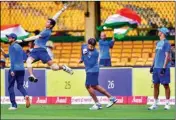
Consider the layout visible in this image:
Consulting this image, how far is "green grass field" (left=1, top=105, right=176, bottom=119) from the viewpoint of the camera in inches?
671

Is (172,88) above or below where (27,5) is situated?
below

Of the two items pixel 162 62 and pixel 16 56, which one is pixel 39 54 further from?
pixel 162 62

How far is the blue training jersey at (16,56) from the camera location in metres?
18.7

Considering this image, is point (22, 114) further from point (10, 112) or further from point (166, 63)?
point (166, 63)

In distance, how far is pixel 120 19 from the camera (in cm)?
2684

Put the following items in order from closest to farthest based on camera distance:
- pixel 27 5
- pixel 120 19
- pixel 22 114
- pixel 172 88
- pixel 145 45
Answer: pixel 22 114, pixel 172 88, pixel 120 19, pixel 145 45, pixel 27 5

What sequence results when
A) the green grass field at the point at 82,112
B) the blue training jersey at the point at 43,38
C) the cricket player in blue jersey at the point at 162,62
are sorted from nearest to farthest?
the green grass field at the point at 82,112
the cricket player in blue jersey at the point at 162,62
the blue training jersey at the point at 43,38

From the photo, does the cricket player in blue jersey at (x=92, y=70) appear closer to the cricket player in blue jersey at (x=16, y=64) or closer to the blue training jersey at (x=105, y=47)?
the cricket player in blue jersey at (x=16, y=64)


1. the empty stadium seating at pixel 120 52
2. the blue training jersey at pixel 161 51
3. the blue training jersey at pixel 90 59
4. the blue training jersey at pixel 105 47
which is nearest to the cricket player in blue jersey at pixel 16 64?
the blue training jersey at pixel 90 59

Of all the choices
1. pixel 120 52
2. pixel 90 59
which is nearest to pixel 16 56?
pixel 90 59

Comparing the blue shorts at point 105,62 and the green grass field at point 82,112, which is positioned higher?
the blue shorts at point 105,62

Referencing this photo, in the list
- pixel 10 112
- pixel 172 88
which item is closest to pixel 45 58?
pixel 10 112

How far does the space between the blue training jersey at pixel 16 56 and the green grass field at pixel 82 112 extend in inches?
39.4

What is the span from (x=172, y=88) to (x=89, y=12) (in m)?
9.83
